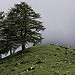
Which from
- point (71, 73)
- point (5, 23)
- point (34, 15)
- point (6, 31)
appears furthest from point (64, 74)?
point (5, 23)

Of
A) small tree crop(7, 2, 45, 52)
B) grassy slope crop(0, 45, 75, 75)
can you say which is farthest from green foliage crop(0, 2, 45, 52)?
grassy slope crop(0, 45, 75, 75)

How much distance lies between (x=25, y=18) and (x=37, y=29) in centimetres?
440

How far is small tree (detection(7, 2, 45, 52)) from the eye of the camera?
31.0m

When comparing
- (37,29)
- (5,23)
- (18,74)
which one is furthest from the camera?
(5,23)

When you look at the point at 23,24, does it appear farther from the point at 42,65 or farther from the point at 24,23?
the point at 42,65

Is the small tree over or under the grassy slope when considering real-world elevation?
over

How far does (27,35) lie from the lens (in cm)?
3231

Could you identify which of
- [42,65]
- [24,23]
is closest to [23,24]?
[24,23]

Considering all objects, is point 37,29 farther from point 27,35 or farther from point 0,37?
point 0,37

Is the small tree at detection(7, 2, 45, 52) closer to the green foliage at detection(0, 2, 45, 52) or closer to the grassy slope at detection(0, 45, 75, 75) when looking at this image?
the green foliage at detection(0, 2, 45, 52)

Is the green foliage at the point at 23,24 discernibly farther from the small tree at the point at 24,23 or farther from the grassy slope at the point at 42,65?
the grassy slope at the point at 42,65

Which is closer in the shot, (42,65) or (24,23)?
(42,65)

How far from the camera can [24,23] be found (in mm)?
31109

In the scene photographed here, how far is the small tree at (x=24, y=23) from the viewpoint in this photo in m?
31.0
